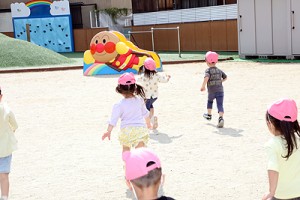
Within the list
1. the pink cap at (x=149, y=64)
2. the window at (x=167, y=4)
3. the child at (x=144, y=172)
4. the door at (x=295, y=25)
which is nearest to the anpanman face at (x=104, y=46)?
the door at (x=295, y=25)

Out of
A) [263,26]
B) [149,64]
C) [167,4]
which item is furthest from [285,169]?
[167,4]

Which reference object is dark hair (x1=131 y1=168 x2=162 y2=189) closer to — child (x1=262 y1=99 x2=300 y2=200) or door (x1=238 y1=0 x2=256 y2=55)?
child (x1=262 y1=99 x2=300 y2=200)

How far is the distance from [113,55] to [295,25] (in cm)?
703

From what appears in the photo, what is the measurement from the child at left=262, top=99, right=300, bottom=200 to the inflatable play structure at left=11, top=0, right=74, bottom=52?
3047 cm

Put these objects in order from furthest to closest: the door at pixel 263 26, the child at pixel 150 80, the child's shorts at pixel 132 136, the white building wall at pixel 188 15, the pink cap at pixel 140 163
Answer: the white building wall at pixel 188 15
the door at pixel 263 26
the child at pixel 150 80
the child's shorts at pixel 132 136
the pink cap at pixel 140 163

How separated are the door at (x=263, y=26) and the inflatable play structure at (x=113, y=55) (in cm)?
472

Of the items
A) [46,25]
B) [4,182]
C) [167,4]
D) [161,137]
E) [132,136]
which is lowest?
[161,137]

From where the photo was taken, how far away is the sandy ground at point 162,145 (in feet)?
17.7

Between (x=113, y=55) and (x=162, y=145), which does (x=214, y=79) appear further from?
(x=113, y=55)

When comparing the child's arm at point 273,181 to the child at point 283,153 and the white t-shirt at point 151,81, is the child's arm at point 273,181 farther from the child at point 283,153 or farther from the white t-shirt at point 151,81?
the white t-shirt at point 151,81

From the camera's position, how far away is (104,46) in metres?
18.5

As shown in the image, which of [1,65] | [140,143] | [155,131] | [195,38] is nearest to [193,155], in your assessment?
[140,143]

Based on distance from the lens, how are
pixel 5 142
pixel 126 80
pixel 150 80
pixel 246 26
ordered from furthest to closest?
pixel 246 26 → pixel 150 80 → pixel 126 80 → pixel 5 142

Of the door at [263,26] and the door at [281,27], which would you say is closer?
the door at [281,27]
